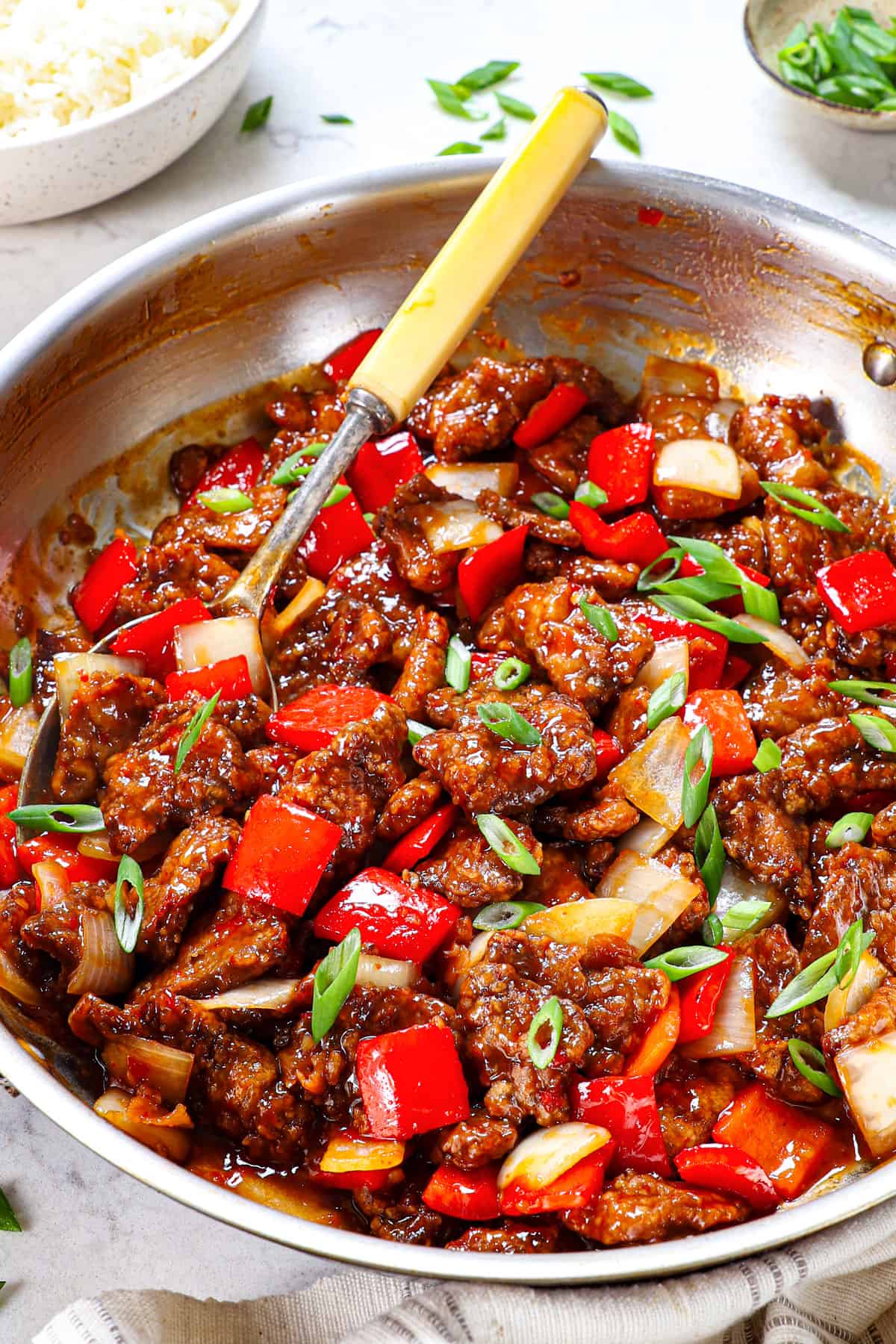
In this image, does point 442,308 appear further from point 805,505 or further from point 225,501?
point 805,505

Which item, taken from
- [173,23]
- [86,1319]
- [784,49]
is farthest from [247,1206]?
[784,49]

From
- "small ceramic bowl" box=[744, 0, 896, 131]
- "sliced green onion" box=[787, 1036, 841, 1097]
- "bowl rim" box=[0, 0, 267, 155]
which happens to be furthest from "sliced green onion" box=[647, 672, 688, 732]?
"bowl rim" box=[0, 0, 267, 155]

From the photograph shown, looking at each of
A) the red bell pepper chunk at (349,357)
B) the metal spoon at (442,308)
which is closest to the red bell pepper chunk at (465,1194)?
the metal spoon at (442,308)

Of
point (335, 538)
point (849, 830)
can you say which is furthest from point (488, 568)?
point (849, 830)

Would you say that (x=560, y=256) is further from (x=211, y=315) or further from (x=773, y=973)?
(x=773, y=973)

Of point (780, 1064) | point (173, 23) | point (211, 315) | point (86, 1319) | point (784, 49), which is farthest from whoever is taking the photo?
point (784, 49)

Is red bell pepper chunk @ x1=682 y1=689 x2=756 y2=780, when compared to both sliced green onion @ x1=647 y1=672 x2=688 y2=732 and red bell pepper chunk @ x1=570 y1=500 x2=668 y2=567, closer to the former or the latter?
sliced green onion @ x1=647 y1=672 x2=688 y2=732

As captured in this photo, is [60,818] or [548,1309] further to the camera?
[60,818]
